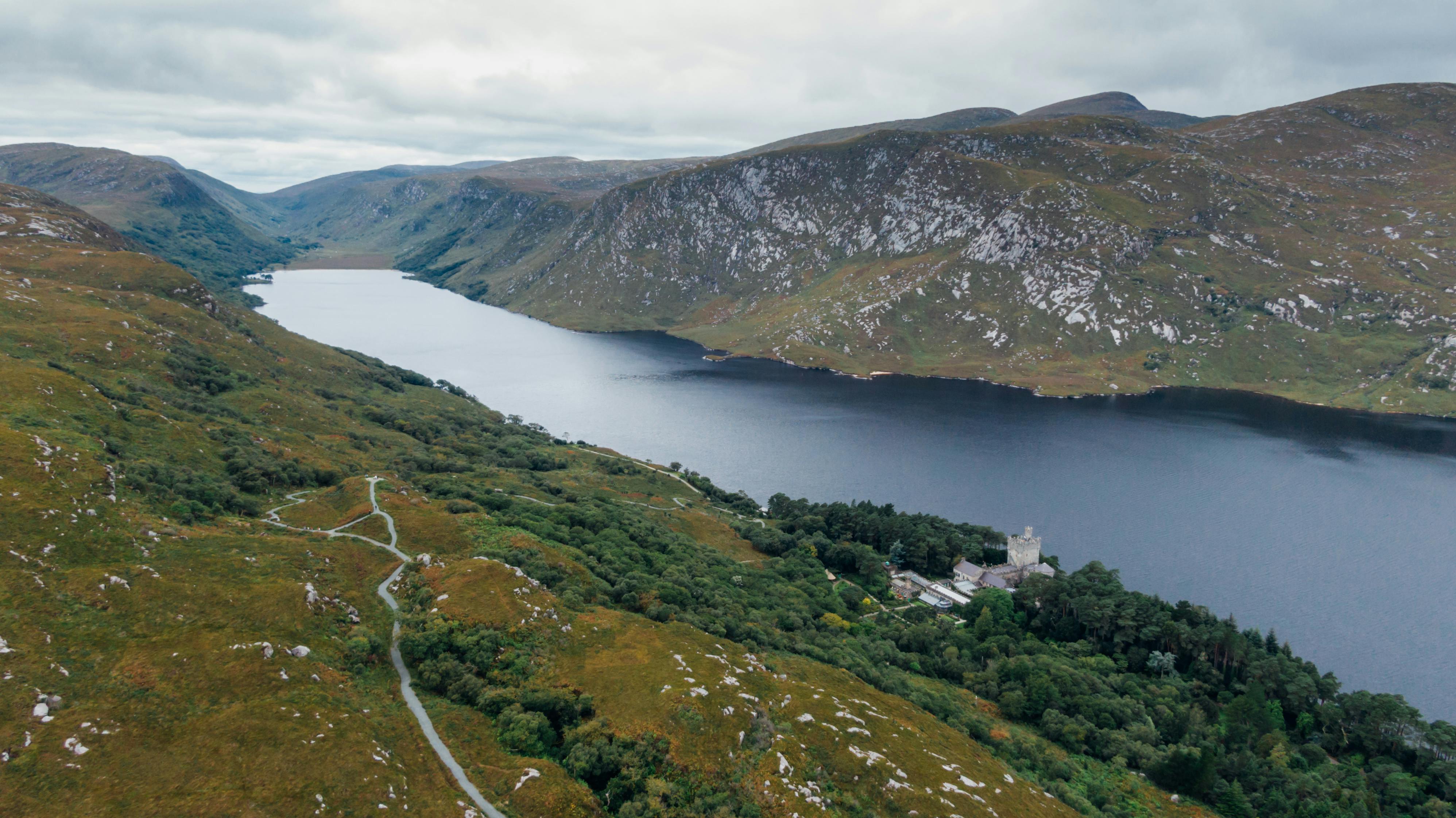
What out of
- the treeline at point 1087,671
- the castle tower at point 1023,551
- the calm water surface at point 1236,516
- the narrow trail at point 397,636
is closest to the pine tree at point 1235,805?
the treeline at point 1087,671

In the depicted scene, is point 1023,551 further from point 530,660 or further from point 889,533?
point 530,660

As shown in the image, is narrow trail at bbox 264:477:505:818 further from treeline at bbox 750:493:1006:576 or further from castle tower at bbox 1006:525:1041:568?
castle tower at bbox 1006:525:1041:568

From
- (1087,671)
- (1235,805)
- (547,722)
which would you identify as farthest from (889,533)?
(547,722)

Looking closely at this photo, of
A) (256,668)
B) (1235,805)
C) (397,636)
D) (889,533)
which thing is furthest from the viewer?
(889,533)

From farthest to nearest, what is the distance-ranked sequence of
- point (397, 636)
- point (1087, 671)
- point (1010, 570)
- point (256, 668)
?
point (1010, 570)
point (1087, 671)
point (397, 636)
point (256, 668)

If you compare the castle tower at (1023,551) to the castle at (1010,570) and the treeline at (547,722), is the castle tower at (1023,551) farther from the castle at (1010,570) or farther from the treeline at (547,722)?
the treeline at (547,722)

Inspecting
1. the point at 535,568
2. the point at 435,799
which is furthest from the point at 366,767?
the point at 535,568
